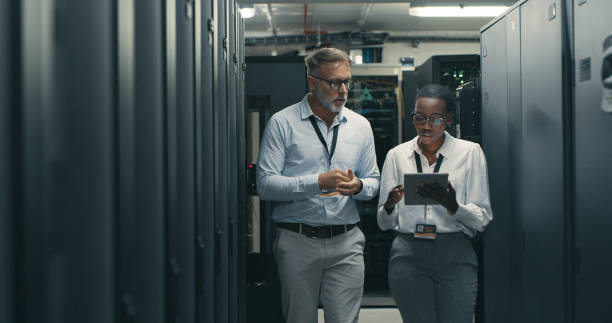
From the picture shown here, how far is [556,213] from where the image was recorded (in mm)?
2482

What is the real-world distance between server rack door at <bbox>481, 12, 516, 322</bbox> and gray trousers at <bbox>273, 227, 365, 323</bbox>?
3.74 feet

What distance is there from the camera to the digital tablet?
93.7 inches

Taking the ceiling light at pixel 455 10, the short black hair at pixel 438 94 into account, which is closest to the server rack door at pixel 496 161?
the short black hair at pixel 438 94

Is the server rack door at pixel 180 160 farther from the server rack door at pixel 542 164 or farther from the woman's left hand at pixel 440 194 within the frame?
the server rack door at pixel 542 164

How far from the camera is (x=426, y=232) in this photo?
2459 millimetres

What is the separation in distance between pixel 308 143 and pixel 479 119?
153 cm

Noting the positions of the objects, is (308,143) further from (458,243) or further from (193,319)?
(193,319)

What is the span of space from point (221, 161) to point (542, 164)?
1.61 m

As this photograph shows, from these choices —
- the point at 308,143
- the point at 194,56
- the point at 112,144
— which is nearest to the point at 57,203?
the point at 112,144

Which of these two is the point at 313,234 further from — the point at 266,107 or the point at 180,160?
the point at 266,107

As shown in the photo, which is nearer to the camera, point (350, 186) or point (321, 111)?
point (350, 186)

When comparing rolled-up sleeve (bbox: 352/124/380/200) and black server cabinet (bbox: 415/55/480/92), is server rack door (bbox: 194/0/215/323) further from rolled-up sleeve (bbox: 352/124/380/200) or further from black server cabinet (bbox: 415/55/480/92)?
black server cabinet (bbox: 415/55/480/92)

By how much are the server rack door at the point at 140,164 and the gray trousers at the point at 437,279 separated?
1589 mm

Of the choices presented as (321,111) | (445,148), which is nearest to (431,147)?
(445,148)
